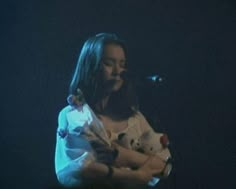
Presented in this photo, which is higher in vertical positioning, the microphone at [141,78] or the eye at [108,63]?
the eye at [108,63]

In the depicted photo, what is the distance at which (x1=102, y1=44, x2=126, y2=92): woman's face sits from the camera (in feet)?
3.84

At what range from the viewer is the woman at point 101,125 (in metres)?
1.12

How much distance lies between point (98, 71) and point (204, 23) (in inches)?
12.2

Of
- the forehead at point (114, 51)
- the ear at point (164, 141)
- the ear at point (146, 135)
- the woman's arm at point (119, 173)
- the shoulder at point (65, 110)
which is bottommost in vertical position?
the woman's arm at point (119, 173)

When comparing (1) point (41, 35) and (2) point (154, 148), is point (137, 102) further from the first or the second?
(1) point (41, 35)

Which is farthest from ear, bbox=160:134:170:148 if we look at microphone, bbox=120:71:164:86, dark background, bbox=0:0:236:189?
microphone, bbox=120:71:164:86

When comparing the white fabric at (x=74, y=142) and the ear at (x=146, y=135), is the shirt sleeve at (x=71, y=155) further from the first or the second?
the ear at (x=146, y=135)

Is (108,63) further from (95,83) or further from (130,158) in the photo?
(130,158)

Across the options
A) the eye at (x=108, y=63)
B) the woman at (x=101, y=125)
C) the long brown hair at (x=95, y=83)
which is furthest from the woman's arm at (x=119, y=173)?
the eye at (x=108, y=63)

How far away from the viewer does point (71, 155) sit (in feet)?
3.67

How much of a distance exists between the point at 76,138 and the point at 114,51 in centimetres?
23

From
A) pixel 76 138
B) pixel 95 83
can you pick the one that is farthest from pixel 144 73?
pixel 76 138

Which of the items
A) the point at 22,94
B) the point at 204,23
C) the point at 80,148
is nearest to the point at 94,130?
the point at 80,148

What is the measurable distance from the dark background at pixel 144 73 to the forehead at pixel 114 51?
0.08ft
